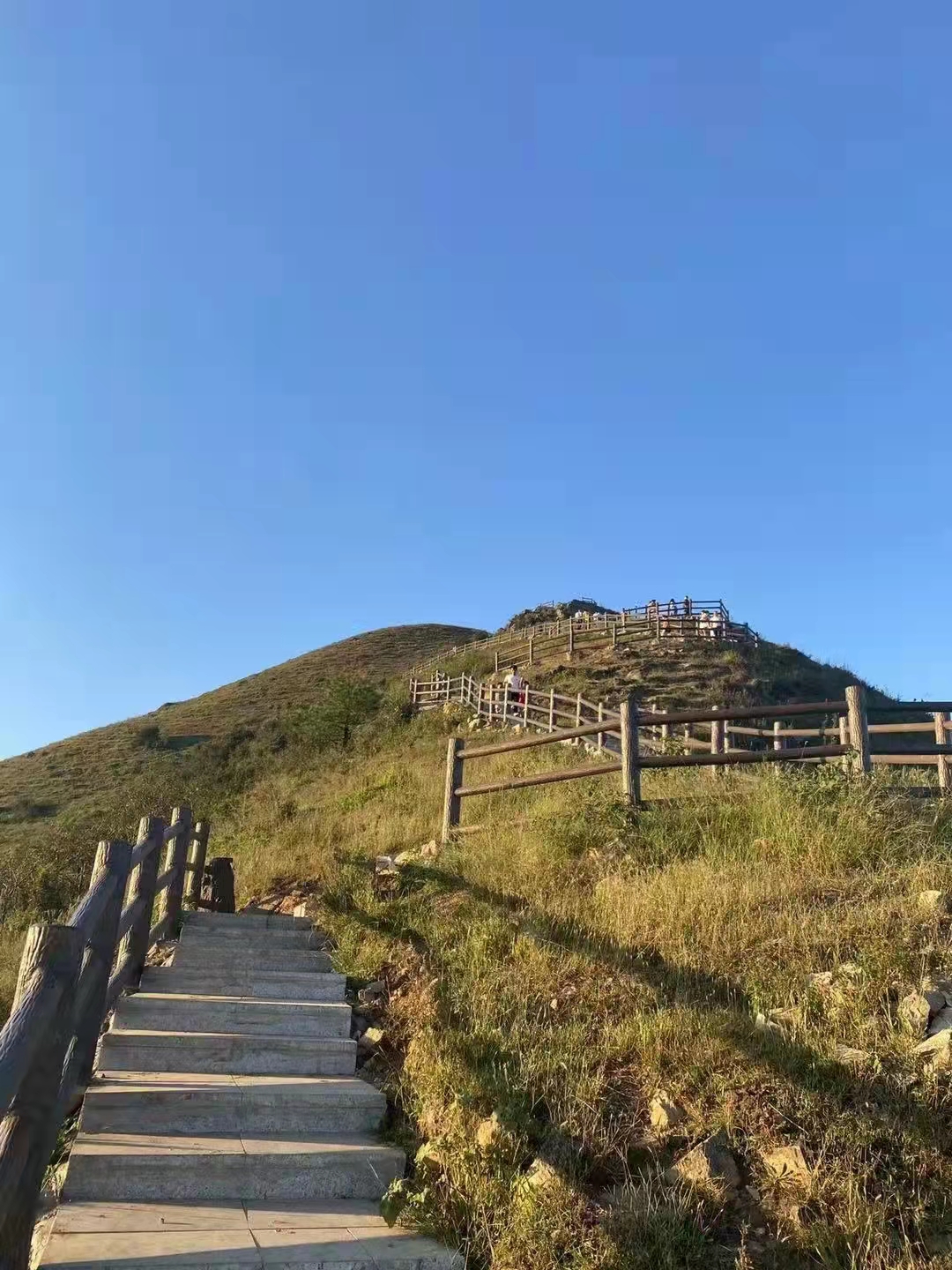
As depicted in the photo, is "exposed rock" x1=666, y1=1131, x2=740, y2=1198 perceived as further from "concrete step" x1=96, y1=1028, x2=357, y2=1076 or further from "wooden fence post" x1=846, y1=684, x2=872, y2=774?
"wooden fence post" x1=846, y1=684, x2=872, y2=774

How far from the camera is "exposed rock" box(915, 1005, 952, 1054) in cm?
387

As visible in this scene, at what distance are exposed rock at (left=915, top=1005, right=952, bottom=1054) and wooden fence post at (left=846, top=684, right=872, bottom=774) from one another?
3850 mm

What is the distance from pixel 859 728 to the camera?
7.91 meters

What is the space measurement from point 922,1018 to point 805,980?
2.17 ft

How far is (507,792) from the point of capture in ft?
36.6

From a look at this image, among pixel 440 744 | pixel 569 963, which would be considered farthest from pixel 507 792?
pixel 440 744

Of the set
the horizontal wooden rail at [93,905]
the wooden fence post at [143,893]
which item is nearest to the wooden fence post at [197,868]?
the wooden fence post at [143,893]

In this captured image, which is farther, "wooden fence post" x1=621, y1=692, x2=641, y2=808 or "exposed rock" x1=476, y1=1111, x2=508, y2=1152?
"wooden fence post" x1=621, y1=692, x2=641, y2=808

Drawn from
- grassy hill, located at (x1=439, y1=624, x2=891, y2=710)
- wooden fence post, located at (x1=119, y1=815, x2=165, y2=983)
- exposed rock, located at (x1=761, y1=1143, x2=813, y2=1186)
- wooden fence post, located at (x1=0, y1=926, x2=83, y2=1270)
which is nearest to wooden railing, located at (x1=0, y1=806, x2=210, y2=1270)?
wooden fence post, located at (x1=0, y1=926, x2=83, y2=1270)

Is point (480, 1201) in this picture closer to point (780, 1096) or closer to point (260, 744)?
point (780, 1096)

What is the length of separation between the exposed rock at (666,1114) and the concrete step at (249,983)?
319 centimetres

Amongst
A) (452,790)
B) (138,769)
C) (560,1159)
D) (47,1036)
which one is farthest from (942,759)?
(138,769)

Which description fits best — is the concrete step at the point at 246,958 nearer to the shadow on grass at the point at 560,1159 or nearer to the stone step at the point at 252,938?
the stone step at the point at 252,938

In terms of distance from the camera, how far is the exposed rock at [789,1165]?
11.2ft
